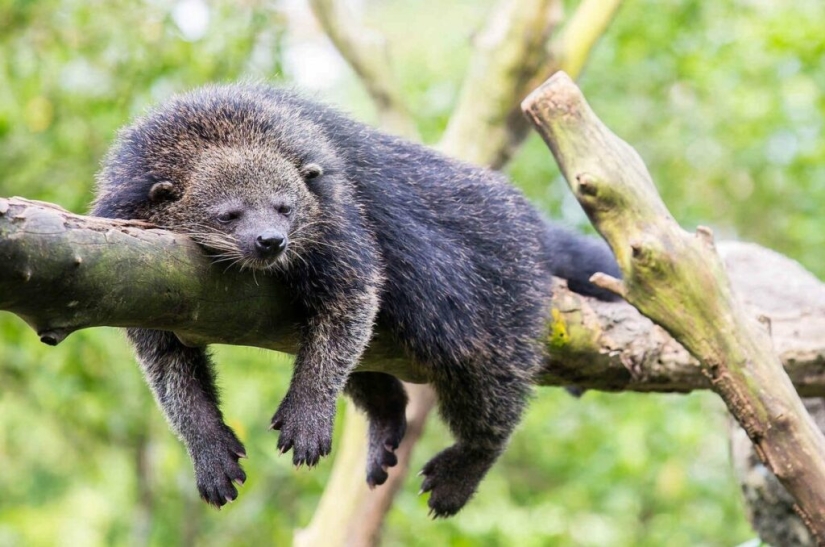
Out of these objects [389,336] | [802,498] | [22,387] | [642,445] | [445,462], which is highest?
[802,498]

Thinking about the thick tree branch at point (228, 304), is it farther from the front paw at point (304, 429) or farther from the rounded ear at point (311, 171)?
the rounded ear at point (311, 171)

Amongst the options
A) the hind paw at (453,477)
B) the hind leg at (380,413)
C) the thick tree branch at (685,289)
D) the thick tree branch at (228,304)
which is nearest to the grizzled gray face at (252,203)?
→ the thick tree branch at (228,304)

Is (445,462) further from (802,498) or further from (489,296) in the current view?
(802,498)

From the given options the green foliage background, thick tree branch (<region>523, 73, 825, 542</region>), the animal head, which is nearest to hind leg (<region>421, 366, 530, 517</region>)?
thick tree branch (<region>523, 73, 825, 542</region>)

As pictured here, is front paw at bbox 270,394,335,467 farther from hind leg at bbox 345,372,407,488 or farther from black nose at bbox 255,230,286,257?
hind leg at bbox 345,372,407,488

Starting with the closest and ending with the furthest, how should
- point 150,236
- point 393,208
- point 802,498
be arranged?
point 150,236, point 802,498, point 393,208

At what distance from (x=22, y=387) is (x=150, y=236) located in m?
5.39

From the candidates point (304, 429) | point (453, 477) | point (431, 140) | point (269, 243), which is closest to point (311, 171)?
point (269, 243)

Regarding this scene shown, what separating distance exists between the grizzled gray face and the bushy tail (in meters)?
1.61

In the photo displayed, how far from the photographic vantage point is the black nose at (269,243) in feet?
10.2

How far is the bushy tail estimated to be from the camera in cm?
464

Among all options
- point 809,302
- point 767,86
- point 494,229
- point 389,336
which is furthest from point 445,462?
point 767,86

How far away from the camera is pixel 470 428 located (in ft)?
13.5

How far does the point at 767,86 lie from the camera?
25.7 feet
